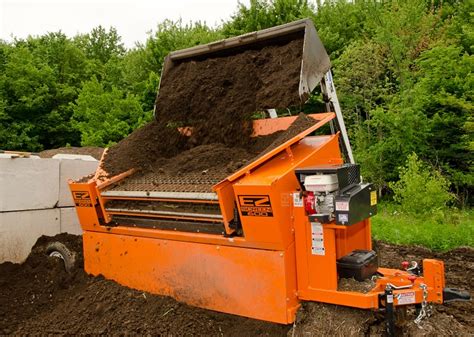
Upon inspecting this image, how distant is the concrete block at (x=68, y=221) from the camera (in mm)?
5984

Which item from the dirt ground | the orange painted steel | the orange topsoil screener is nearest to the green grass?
the dirt ground

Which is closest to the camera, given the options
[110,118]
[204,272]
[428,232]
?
[204,272]

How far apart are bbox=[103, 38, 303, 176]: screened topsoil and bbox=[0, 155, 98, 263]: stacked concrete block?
1.55 m

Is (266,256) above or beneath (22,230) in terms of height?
above

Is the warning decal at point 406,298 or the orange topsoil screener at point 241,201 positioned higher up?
the orange topsoil screener at point 241,201

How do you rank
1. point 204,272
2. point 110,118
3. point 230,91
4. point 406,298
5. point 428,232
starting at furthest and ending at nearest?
point 110,118, point 428,232, point 230,91, point 204,272, point 406,298

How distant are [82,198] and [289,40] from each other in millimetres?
2422

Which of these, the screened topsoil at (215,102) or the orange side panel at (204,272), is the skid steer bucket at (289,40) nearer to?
the screened topsoil at (215,102)

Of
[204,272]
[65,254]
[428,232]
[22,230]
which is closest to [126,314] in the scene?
[204,272]

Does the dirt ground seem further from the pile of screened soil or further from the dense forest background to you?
the dense forest background

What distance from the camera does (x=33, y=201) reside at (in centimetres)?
566

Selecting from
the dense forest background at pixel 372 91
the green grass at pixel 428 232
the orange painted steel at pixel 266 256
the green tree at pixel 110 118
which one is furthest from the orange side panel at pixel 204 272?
the green tree at pixel 110 118

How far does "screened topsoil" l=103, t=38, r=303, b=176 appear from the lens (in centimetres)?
409

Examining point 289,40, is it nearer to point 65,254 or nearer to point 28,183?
point 65,254
